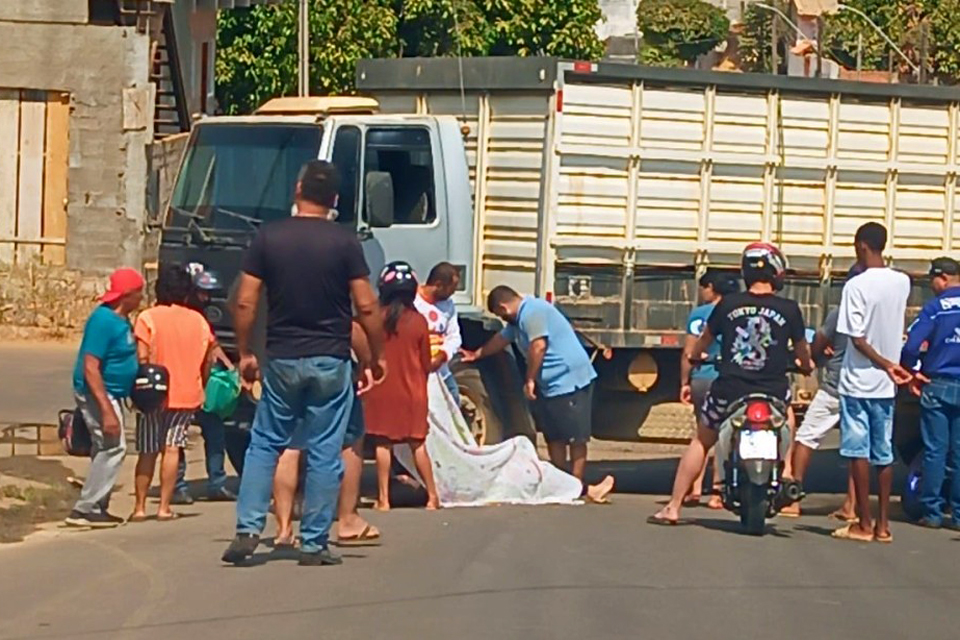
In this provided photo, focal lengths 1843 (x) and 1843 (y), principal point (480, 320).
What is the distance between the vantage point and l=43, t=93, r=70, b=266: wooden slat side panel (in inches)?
872

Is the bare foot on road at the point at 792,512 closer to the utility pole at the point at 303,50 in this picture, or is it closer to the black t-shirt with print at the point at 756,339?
the black t-shirt with print at the point at 756,339

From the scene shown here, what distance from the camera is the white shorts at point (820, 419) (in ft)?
40.8

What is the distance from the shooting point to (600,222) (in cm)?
1323

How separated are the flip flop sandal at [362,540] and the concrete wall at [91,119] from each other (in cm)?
1235

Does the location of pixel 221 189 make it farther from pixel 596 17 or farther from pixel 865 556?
pixel 596 17

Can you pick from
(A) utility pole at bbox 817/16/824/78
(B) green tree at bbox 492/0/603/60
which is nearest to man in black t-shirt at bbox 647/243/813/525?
(A) utility pole at bbox 817/16/824/78

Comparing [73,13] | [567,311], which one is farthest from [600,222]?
[73,13]

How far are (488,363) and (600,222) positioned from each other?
129 cm

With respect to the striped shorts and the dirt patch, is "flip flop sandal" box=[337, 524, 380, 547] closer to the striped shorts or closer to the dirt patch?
the striped shorts

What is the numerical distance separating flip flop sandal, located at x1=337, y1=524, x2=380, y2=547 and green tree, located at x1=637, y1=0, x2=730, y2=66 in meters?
45.6

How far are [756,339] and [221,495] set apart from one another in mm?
3919

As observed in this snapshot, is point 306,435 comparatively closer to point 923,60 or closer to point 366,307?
point 366,307

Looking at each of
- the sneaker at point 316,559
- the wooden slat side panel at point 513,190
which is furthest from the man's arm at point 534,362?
the sneaker at point 316,559

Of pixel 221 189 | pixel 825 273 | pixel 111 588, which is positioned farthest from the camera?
pixel 825 273
